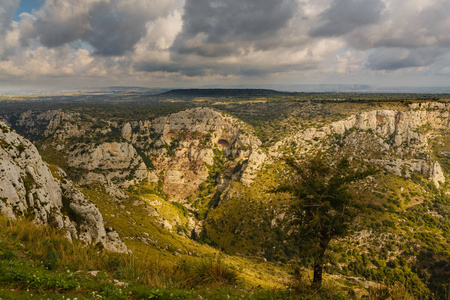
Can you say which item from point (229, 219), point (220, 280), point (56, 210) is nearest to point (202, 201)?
point (229, 219)

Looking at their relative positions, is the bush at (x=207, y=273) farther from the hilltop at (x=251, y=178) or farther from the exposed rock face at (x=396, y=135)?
the exposed rock face at (x=396, y=135)

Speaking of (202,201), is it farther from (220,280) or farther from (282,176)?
(220,280)

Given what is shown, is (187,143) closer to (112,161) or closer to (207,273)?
(112,161)

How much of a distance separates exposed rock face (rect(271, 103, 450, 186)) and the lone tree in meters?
102

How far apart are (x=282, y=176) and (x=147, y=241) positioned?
78609 mm

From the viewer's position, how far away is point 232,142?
15425 centimetres

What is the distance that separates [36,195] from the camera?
22.5m

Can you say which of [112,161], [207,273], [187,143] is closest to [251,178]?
[187,143]

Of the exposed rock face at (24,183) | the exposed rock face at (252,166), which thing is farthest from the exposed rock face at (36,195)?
the exposed rock face at (252,166)

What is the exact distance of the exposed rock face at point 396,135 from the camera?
93750 mm

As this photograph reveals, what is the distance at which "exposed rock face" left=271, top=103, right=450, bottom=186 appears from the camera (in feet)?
308

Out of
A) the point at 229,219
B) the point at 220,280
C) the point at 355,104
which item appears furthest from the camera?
the point at 355,104

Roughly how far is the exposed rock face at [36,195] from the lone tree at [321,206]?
2146cm

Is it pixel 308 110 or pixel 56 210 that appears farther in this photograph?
pixel 308 110
